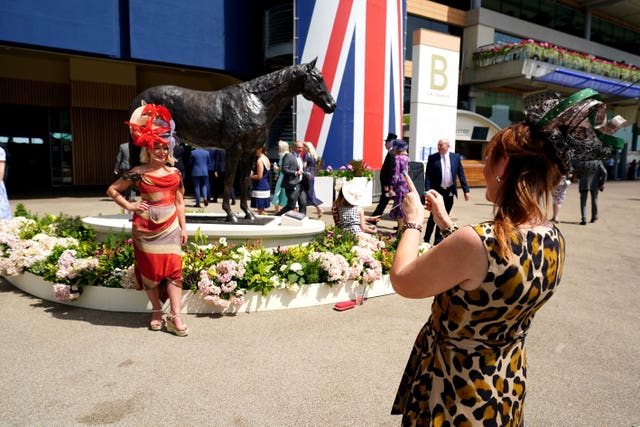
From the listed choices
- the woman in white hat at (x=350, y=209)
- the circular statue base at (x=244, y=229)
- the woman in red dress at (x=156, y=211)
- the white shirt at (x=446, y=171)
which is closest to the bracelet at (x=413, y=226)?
the woman in red dress at (x=156, y=211)

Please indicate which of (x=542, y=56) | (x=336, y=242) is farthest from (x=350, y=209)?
(x=542, y=56)

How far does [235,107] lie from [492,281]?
4.42 metres

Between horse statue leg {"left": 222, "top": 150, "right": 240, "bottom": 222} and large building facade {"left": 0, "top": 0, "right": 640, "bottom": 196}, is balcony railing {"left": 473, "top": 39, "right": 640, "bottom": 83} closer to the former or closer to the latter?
large building facade {"left": 0, "top": 0, "right": 640, "bottom": 196}

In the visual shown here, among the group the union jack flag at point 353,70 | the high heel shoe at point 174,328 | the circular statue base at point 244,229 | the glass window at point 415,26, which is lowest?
the high heel shoe at point 174,328

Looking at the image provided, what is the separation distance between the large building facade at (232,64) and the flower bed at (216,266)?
767 centimetres

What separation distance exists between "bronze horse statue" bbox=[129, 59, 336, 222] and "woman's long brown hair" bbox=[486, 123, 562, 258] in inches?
165

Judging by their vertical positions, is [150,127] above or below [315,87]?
below

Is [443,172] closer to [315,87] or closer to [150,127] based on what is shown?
[315,87]

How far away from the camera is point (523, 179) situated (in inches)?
51.3

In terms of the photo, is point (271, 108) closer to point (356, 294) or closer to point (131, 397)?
point (356, 294)

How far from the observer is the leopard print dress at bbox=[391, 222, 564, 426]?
1301 millimetres

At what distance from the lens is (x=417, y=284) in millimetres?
1361

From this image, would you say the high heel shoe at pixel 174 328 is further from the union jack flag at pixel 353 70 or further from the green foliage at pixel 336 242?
the union jack flag at pixel 353 70

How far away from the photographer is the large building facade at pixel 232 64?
37.3 feet
